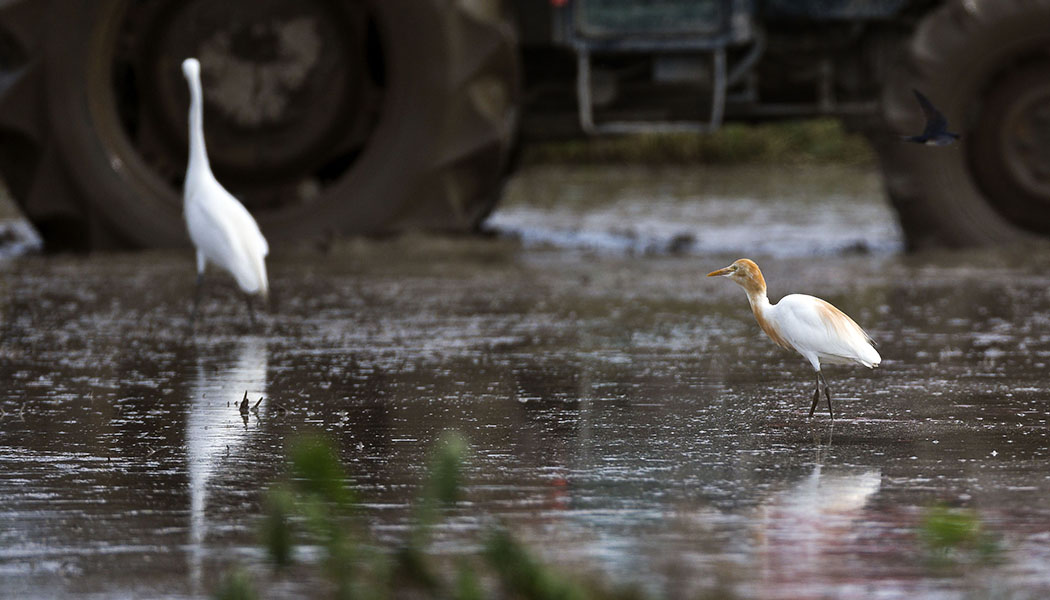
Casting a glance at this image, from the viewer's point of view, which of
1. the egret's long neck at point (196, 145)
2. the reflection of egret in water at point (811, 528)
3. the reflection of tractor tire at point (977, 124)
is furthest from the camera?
the reflection of tractor tire at point (977, 124)

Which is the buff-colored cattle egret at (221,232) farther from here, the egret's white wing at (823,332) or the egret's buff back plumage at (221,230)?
the egret's white wing at (823,332)

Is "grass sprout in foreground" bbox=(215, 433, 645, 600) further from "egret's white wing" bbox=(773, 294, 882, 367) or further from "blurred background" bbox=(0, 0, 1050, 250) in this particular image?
"blurred background" bbox=(0, 0, 1050, 250)

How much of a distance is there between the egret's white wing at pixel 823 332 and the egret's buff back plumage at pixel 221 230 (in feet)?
8.37

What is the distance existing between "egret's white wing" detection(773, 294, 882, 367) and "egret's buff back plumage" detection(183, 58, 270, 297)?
8.37ft

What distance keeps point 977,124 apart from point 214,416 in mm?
5302

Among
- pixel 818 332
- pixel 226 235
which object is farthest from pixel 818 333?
pixel 226 235

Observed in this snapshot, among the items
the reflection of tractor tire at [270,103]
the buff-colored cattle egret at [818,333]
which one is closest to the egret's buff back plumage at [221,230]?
A: the reflection of tractor tire at [270,103]

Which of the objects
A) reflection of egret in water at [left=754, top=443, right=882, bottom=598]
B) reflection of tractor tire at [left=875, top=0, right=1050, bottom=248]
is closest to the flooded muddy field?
reflection of egret in water at [left=754, top=443, right=882, bottom=598]

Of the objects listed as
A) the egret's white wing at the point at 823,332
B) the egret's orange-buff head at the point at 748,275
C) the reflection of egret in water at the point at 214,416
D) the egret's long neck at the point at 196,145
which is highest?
the egret's long neck at the point at 196,145

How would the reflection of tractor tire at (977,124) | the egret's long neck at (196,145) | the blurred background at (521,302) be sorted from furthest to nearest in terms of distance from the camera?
the reflection of tractor tire at (977,124) < the egret's long neck at (196,145) < the blurred background at (521,302)

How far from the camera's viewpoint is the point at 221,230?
6625 mm

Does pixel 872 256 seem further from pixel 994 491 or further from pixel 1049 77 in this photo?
pixel 994 491

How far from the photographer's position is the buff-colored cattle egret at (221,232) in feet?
21.4

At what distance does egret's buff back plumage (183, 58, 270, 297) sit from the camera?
21.4ft
